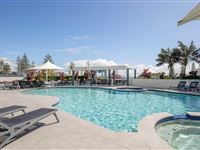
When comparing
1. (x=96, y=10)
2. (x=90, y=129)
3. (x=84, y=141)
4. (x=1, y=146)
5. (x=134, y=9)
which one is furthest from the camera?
(x=96, y=10)

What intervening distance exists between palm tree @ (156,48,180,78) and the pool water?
1156 inches

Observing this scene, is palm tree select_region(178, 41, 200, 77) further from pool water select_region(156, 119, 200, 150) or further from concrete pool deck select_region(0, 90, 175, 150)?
concrete pool deck select_region(0, 90, 175, 150)

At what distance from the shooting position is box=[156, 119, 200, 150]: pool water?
14.7ft

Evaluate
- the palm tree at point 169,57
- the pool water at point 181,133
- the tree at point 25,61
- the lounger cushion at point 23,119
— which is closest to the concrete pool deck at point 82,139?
the lounger cushion at point 23,119

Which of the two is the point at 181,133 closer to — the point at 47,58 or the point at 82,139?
the point at 82,139

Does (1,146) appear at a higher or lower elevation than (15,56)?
lower

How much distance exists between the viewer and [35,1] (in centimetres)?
1398

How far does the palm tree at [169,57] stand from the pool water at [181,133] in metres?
29.4

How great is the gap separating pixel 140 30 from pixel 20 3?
10.2m

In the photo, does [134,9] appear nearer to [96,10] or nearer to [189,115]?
[96,10]

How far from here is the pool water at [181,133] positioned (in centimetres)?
449

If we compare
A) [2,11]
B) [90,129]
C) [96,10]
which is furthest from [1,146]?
[2,11]

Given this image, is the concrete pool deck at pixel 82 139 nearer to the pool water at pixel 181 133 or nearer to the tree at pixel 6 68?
the pool water at pixel 181 133

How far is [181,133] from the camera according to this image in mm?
5422
